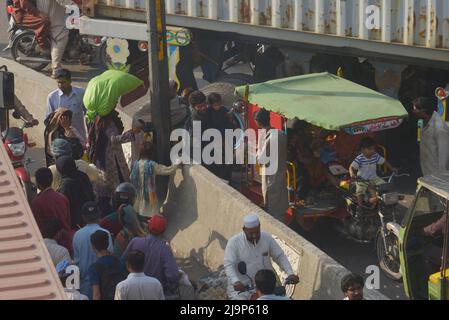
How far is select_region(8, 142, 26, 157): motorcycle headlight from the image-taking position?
1295 cm

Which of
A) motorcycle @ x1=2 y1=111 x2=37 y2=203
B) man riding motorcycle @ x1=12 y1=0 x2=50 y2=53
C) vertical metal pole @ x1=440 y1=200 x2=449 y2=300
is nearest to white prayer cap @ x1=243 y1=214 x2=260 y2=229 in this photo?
vertical metal pole @ x1=440 y1=200 x2=449 y2=300

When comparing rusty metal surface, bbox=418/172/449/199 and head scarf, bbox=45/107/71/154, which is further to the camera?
head scarf, bbox=45/107/71/154

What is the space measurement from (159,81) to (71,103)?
1.51 m

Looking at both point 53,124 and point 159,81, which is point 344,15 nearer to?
point 159,81

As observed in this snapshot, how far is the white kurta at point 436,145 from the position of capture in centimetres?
1298

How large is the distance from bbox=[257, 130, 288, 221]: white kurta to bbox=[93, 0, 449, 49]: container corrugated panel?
110 inches

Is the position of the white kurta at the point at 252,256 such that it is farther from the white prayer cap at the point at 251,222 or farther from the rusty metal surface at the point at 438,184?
the rusty metal surface at the point at 438,184

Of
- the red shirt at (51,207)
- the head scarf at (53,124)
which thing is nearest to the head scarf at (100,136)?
the head scarf at (53,124)

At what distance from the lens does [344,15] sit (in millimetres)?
15406

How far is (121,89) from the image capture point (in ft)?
43.3

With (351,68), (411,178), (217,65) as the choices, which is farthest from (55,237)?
(217,65)

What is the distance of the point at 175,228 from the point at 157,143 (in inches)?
39.6

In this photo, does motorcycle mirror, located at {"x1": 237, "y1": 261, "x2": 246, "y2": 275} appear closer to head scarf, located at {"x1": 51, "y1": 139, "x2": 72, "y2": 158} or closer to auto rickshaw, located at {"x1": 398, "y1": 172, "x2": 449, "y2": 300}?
auto rickshaw, located at {"x1": 398, "y1": 172, "x2": 449, "y2": 300}

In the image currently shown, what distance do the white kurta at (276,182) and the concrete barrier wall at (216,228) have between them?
2.28 ft
